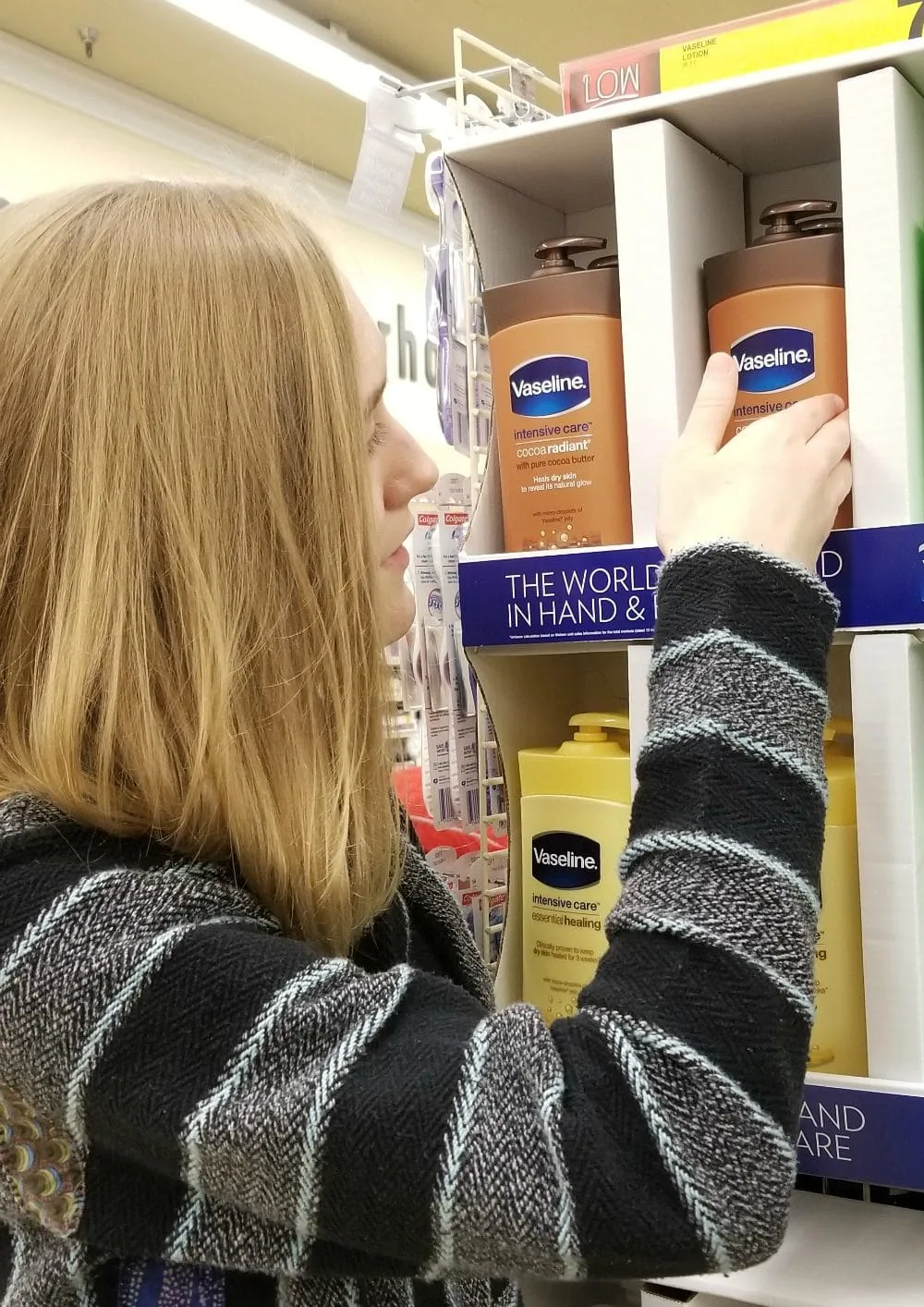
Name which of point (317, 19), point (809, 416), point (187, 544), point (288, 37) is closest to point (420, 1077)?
point (187, 544)

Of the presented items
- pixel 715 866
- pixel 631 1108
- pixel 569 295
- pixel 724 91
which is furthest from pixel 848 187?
pixel 631 1108

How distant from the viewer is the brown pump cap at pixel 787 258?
88 centimetres

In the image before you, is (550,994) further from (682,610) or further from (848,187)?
(848,187)

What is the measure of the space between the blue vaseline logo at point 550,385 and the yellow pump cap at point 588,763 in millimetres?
271

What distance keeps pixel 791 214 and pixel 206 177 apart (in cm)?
43

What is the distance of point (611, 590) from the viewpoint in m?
0.93

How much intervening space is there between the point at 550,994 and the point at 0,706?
0.56 m

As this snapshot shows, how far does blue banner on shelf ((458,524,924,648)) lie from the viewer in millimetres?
838

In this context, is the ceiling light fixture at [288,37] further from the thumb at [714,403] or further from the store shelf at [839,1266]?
the store shelf at [839,1266]

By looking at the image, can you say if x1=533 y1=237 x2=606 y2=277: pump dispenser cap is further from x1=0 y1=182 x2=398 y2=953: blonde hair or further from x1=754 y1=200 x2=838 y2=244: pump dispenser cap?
x1=0 y1=182 x2=398 y2=953: blonde hair

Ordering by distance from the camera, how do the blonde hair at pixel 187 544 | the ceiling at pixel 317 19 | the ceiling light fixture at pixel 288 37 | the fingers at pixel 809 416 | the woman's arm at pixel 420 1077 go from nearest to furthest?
the woman's arm at pixel 420 1077 → the blonde hair at pixel 187 544 → the fingers at pixel 809 416 → the ceiling light fixture at pixel 288 37 → the ceiling at pixel 317 19

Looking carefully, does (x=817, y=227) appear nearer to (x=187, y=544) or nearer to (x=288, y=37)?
(x=187, y=544)

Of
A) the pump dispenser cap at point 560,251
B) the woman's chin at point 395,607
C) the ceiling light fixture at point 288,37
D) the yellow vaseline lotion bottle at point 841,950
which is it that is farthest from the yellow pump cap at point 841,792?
the ceiling light fixture at point 288,37

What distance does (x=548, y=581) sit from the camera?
0.96 metres
